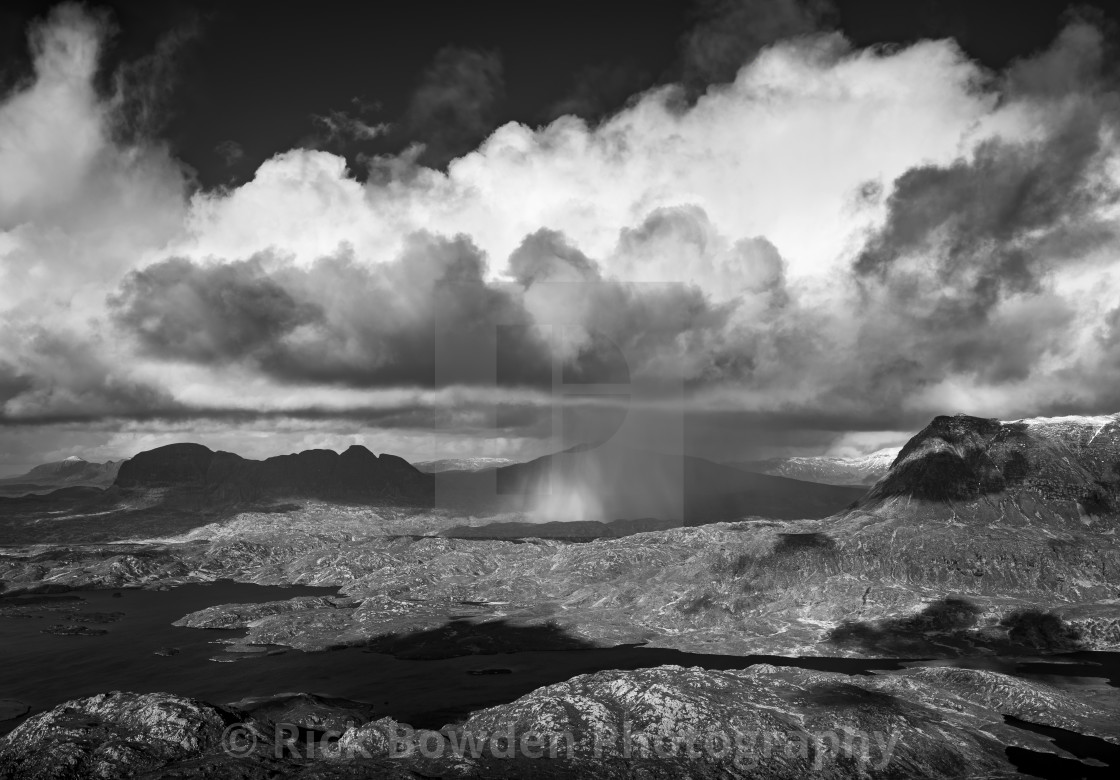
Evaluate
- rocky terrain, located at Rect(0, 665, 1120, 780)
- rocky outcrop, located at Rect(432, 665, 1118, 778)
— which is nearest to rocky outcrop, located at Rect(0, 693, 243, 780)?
rocky terrain, located at Rect(0, 665, 1120, 780)

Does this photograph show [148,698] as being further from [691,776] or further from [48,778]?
[691,776]

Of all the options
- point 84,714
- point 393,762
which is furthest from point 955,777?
point 84,714

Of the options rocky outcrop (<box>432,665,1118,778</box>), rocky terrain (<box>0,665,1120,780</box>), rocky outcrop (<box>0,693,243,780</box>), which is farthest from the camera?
rocky outcrop (<box>432,665,1118,778</box>)

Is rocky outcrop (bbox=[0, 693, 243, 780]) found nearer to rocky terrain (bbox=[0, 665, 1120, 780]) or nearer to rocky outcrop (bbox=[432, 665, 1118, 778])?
rocky terrain (bbox=[0, 665, 1120, 780])

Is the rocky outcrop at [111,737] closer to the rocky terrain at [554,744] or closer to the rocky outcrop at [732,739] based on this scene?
the rocky terrain at [554,744]

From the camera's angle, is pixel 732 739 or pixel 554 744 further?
pixel 732 739

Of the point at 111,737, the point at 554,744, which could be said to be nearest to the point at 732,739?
the point at 554,744

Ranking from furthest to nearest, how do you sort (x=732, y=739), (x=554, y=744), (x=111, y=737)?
1. (x=732, y=739)
2. (x=554, y=744)
3. (x=111, y=737)

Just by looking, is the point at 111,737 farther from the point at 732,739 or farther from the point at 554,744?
the point at 732,739
